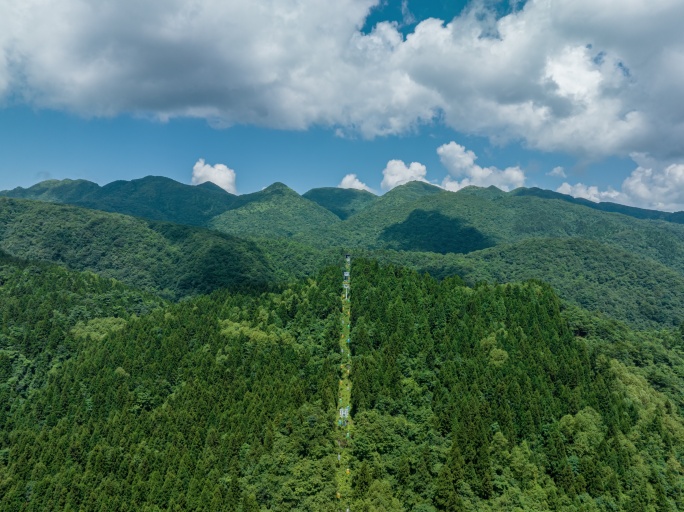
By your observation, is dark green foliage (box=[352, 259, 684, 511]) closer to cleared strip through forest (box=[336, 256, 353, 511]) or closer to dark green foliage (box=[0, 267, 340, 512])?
cleared strip through forest (box=[336, 256, 353, 511])

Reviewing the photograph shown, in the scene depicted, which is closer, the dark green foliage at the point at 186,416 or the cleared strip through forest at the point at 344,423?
the cleared strip through forest at the point at 344,423

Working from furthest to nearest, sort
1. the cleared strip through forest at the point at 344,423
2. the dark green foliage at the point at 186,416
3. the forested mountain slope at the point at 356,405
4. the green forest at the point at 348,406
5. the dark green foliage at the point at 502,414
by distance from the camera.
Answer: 1. the dark green foliage at the point at 186,416
2. the forested mountain slope at the point at 356,405
3. the green forest at the point at 348,406
4. the dark green foliage at the point at 502,414
5. the cleared strip through forest at the point at 344,423

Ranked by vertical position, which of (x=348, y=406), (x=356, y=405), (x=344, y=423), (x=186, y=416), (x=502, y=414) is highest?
(x=502, y=414)

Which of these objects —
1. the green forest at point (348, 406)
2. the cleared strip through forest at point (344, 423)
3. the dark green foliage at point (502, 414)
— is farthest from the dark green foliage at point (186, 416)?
the dark green foliage at point (502, 414)

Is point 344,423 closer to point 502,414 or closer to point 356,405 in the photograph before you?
point 356,405

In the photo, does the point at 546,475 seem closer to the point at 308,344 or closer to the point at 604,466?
the point at 604,466

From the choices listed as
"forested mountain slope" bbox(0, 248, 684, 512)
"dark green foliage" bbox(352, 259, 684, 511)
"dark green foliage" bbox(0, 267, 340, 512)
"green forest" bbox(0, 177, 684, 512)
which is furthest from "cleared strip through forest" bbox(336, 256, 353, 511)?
"dark green foliage" bbox(352, 259, 684, 511)

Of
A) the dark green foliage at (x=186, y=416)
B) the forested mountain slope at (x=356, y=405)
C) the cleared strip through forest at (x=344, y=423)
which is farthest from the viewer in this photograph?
the dark green foliage at (x=186, y=416)

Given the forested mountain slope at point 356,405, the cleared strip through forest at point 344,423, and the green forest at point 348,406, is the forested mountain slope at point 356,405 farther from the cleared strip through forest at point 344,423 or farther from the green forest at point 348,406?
the cleared strip through forest at point 344,423

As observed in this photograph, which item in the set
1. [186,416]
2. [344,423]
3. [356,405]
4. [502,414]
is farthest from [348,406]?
[186,416]

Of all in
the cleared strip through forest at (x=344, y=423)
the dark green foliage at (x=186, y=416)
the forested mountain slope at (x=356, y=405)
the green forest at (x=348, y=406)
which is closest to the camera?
the cleared strip through forest at (x=344, y=423)
